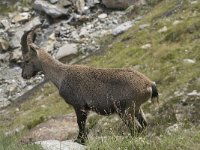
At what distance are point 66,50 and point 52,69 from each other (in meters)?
14.0

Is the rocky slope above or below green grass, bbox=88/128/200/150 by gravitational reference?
below

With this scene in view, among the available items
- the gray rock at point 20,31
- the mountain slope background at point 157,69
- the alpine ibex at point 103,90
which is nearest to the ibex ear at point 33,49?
the alpine ibex at point 103,90

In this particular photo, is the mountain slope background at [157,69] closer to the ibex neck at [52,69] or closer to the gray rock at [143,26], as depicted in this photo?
the gray rock at [143,26]

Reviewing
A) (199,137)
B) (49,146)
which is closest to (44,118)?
(49,146)

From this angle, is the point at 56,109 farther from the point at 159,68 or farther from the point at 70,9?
the point at 70,9

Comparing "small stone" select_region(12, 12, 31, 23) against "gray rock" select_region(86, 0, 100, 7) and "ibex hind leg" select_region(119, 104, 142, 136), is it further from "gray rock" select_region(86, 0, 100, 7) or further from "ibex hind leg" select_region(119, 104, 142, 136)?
"ibex hind leg" select_region(119, 104, 142, 136)

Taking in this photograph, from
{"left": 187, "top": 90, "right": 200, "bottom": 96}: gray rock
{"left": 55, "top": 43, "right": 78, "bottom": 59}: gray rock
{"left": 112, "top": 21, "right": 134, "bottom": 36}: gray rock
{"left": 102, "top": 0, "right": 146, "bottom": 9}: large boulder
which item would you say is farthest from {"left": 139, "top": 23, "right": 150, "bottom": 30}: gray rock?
{"left": 187, "top": 90, "right": 200, "bottom": 96}: gray rock

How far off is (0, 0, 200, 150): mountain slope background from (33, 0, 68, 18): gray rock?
458cm

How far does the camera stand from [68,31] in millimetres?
30828

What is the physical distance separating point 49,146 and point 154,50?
1380cm

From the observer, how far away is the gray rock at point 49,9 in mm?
32291

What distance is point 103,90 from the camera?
13.0 meters

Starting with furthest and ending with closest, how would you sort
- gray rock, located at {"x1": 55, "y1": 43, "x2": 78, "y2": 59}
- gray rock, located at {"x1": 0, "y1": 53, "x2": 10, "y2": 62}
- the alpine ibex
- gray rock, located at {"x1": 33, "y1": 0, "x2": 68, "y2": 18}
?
gray rock, located at {"x1": 33, "y1": 0, "x2": 68, "y2": 18} → gray rock, located at {"x1": 0, "y1": 53, "x2": 10, "y2": 62} → gray rock, located at {"x1": 55, "y1": 43, "x2": 78, "y2": 59} → the alpine ibex

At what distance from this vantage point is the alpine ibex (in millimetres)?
12273
